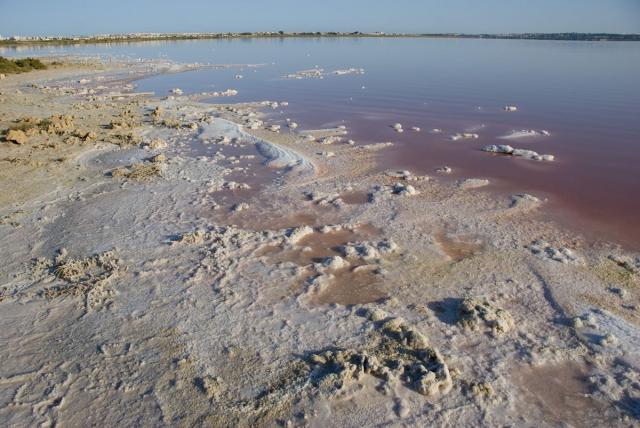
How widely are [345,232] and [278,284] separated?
1859 millimetres

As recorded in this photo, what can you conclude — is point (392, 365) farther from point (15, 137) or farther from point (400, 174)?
point (15, 137)

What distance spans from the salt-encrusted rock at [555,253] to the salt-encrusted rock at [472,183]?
8.90ft

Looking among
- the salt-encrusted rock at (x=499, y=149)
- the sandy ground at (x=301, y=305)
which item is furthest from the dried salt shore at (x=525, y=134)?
the sandy ground at (x=301, y=305)

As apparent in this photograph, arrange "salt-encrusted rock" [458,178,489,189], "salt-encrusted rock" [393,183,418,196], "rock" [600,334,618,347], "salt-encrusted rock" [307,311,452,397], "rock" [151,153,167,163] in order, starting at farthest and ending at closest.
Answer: "rock" [151,153,167,163] < "salt-encrusted rock" [458,178,489,189] < "salt-encrusted rock" [393,183,418,196] < "rock" [600,334,618,347] < "salt-encrusted rock" [307,311,452,397]

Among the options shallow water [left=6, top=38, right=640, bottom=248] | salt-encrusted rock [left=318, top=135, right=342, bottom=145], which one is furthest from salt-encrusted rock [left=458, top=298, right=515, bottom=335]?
salt-encrusted rock [left=318, top=135, right=342, bottom=145]

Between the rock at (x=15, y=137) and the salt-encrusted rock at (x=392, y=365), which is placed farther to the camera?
the rock at (x=15, y=137)

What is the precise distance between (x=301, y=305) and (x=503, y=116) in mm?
13457

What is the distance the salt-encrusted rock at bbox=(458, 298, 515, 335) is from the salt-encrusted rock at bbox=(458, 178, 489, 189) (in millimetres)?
4491

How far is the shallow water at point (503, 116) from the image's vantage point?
8992 millimetres

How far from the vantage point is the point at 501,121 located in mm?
15156

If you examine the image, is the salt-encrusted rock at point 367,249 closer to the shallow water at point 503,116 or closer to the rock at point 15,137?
the shallow water at point 503,116

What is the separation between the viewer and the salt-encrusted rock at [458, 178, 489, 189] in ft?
30.1

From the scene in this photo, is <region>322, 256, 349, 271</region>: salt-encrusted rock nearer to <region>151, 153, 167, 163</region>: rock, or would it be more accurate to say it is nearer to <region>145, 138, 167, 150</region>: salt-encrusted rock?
<region>151, 153, 167, 163</region>: rock

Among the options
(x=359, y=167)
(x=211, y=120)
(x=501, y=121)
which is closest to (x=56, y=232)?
(x=359, y=167)
